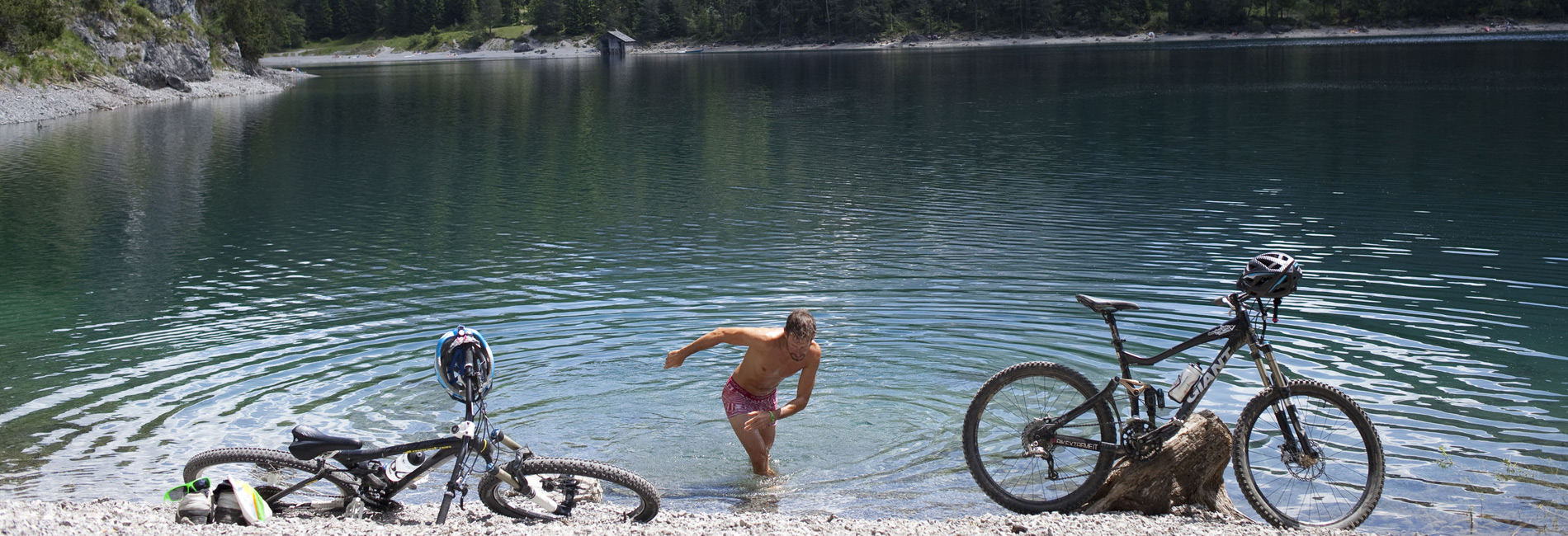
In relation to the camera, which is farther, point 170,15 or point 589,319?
point 170,15

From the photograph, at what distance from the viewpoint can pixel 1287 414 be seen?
6.99 m

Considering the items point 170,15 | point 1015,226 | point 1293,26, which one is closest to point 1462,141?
point 1015,226

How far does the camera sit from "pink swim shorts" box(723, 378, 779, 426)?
9148mm

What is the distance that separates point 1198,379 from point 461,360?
14.7 ft

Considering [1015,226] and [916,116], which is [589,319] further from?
[916,116]

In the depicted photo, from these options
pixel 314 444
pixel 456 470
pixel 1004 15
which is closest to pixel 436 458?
pixel 456 470

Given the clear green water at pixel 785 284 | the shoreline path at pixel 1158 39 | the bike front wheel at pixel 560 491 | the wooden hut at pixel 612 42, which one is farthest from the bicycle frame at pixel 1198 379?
the wooden hut at pixel 612 42

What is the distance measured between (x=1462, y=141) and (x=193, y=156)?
137 ft

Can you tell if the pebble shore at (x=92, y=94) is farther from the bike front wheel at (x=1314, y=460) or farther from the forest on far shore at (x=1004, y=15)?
the bike front wheel at (x=1314, y=460)

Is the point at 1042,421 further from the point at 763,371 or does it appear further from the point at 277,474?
the point at 277,474

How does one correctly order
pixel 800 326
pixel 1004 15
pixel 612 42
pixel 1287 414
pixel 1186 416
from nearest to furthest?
1. pixel 1287 414
2. pixel 1186 416
3. pixel 800 326
4. pixel 1004 15
5. pixel 612 42

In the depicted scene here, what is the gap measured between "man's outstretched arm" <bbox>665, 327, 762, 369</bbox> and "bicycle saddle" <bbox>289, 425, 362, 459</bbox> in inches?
85.6

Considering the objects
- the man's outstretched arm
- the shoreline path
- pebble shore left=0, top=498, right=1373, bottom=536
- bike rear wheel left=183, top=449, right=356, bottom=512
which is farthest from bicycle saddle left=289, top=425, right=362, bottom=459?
the shoreline path

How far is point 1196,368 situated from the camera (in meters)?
7.00
